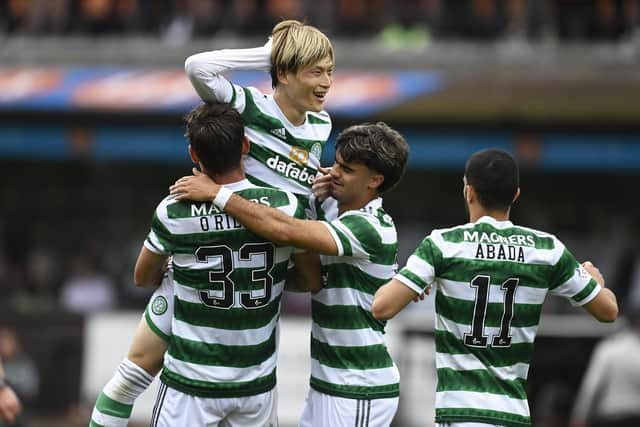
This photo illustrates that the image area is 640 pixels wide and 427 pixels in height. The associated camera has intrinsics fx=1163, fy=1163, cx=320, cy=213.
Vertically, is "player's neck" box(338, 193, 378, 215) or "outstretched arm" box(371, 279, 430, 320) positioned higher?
"player's neck" box(338, 193, 378, 215)

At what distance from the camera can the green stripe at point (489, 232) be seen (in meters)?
4.72

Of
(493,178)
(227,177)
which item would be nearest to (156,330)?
(227,177)

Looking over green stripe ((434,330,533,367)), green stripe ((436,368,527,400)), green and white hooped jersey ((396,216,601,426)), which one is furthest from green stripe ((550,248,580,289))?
green stripe ((436,368,527,400))

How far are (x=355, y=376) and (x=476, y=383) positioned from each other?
0.53 meters

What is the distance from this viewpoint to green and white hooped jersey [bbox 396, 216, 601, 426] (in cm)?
470

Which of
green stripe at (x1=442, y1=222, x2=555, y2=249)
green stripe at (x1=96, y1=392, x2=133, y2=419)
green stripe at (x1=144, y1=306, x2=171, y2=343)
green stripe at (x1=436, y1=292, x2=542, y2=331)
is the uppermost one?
green stripe at (x1=442, y1=222, x2=555, y2=249)

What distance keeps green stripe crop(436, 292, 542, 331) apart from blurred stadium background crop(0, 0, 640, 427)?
8078mm

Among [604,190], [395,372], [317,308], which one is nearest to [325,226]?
[317,308]

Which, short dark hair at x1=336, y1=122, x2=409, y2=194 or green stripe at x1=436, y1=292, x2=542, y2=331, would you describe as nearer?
green stripe at x1=436, y1=292, x2=542, y2=331

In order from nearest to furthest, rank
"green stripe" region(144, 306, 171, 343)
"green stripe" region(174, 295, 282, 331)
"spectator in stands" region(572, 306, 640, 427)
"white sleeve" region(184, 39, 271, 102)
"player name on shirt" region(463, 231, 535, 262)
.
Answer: "player name on shirt" region(463, 231, 535, 262)
"green stripe" region(174, 295, 282, 331)
"white sleeve" region(184, 39, 271, 102)
"green stripe" region(144, 306, 171, 343)
"spectator in stands" region(572, 306, 640, 427)

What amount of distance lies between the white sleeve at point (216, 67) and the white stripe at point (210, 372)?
1.13 metres

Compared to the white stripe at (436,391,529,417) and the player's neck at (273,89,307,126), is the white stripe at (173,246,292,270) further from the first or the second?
the white stripe at (436,391,529,417)

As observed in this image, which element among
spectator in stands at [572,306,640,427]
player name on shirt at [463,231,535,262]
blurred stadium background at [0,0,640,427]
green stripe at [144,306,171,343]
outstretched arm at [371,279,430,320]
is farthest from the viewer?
blurred stadium background at [0,0,640,427]

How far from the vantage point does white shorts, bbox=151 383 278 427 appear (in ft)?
15.9
